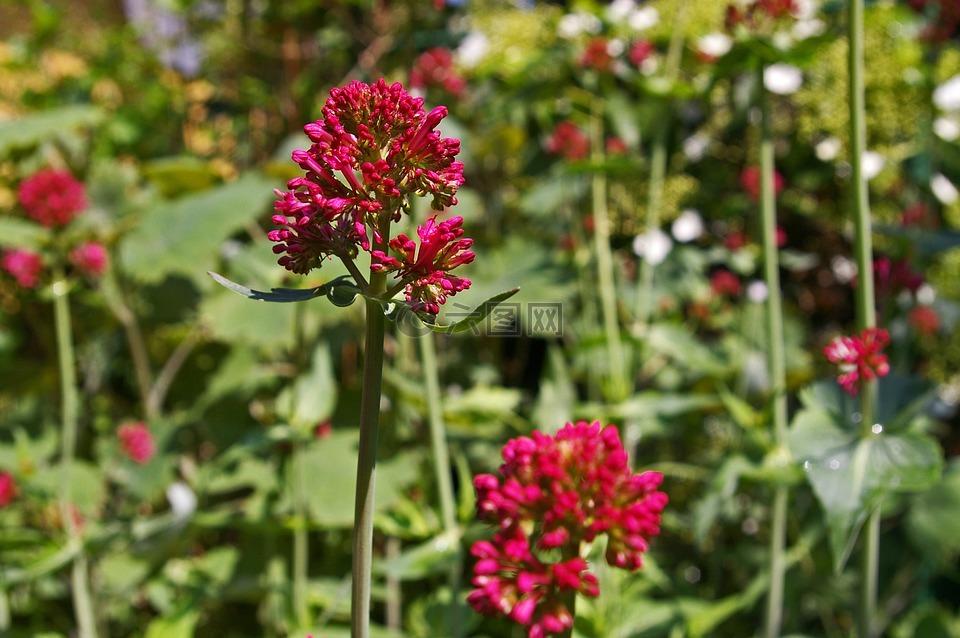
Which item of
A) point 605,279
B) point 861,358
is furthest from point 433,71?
point 861,358

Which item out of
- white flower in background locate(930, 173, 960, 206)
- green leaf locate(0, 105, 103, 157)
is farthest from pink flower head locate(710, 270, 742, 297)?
green leaf locate(0, 105, 103, 157)

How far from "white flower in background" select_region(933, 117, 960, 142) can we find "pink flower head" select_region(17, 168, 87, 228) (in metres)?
1.93

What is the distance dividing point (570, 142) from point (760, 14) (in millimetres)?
627

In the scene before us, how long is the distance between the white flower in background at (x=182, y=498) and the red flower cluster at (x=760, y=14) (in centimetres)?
131

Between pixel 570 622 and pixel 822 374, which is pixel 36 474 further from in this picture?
pixel 822 374

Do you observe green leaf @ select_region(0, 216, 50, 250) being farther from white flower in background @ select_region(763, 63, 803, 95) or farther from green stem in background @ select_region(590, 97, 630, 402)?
white flower in background @ select_region(763, 63, 803, 95)

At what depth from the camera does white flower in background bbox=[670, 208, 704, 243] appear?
222 centimetres

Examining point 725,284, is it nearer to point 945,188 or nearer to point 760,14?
point 945,188

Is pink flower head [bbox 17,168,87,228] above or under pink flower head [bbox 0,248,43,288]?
above

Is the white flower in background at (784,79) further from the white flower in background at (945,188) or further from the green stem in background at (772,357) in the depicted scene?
the green stem in background at (772,357)

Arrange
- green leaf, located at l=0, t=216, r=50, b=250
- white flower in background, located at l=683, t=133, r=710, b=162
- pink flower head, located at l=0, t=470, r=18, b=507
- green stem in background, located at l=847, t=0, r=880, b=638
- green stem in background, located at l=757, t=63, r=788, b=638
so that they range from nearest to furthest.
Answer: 1. green stem in background, located at l=847, t=0, r=880, b=638
2. green stem in background, located at l=757, t=63, r=788, b=638
3. green leaf, located at l=0, t=216, r=50, b=250
4. pink flower head, located at l=0, t=470, r=18, b=507
5. white flower in background, located at l=683, t=133, r=710, b=162

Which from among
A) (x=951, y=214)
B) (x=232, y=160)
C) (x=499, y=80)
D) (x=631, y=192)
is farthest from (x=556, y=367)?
(x=232, y=160)

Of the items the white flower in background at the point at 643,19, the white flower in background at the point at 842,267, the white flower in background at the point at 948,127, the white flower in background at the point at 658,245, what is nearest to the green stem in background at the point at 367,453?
the white flower in background at the point at 658,245

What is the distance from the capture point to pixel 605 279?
1771 mm
